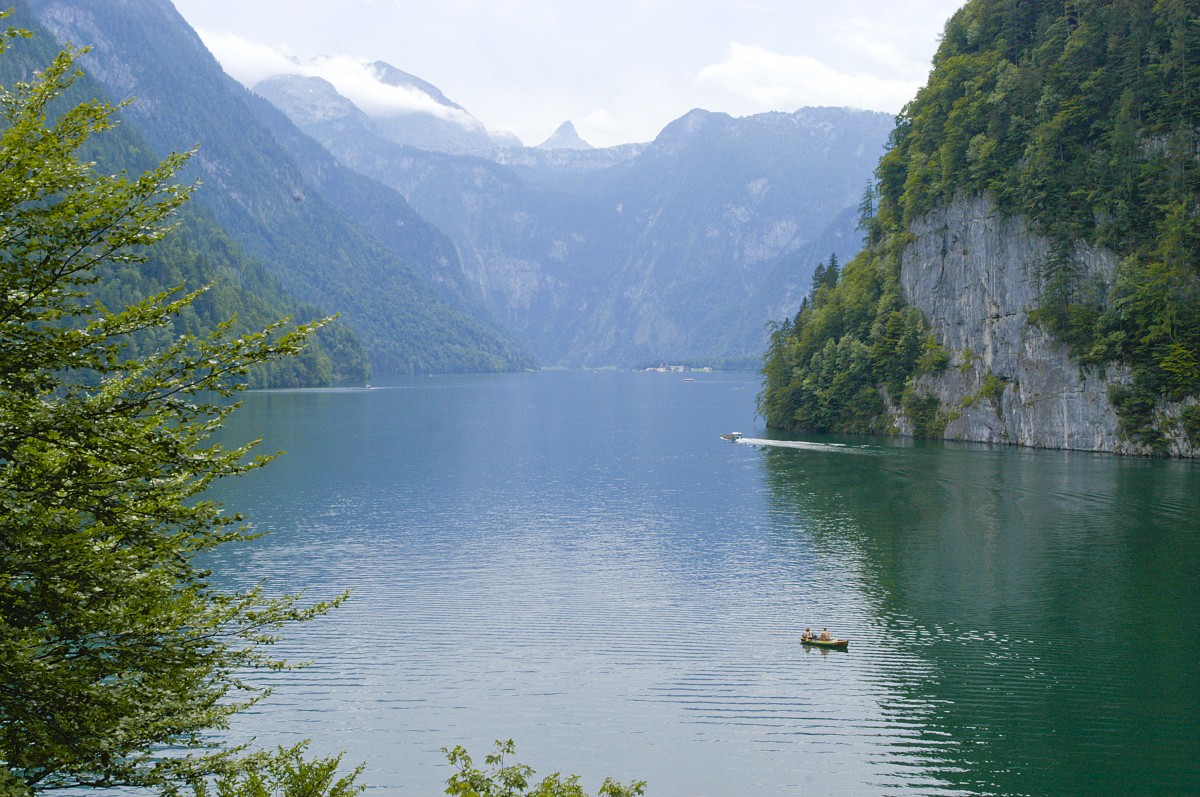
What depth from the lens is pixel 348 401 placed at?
194250mm

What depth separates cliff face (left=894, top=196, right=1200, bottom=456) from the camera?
10225 cm

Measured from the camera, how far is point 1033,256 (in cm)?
10956

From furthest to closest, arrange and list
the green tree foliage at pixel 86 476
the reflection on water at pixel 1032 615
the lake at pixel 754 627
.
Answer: the lake at pixel 754 627, the reflection on water at pixel 1032 615, the green tree foliage at pixel 86 476

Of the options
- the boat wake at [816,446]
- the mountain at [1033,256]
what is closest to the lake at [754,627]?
the mountain at [1033,256]

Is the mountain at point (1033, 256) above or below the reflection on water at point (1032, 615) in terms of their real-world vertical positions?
above

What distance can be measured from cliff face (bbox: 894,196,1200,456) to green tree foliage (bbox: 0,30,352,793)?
331 ft

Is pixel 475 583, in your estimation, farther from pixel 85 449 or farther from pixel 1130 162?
pixel 1130 162

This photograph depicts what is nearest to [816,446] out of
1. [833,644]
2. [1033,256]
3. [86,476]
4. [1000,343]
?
[1000,343]

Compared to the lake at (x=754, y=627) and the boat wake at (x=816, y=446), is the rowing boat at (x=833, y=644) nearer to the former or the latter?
the lake at (x=754, y=627)

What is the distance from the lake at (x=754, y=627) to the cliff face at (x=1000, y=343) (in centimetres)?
1152

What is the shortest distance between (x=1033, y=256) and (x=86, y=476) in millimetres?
111522

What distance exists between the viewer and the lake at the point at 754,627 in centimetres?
3058

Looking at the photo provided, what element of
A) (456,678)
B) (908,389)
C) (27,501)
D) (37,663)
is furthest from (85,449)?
(908,389)

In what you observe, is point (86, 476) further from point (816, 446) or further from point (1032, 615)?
point (816, 446)
